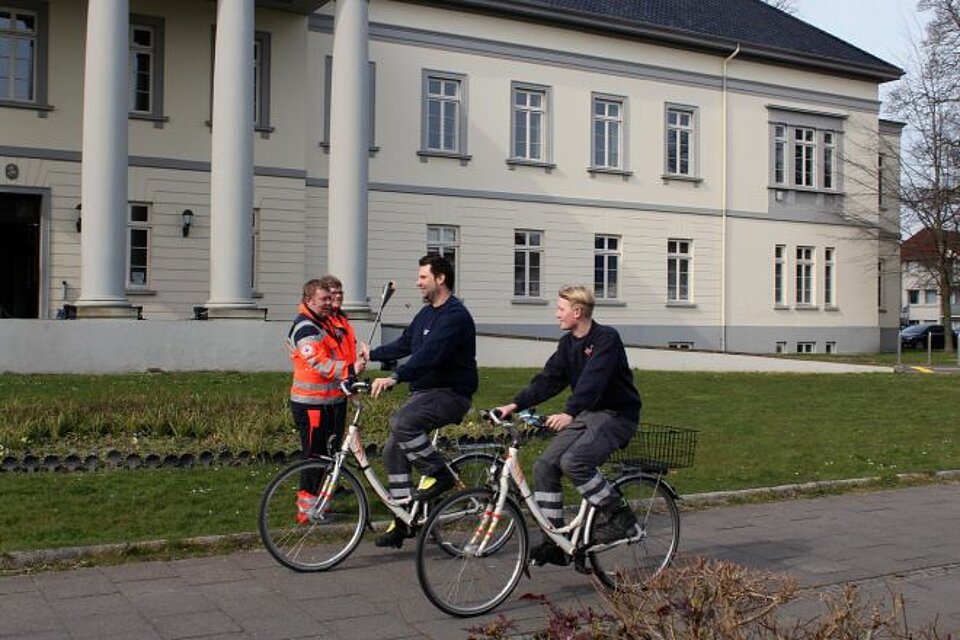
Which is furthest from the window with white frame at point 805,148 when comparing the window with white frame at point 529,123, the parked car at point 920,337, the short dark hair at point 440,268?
the short dark hair at point 440,268

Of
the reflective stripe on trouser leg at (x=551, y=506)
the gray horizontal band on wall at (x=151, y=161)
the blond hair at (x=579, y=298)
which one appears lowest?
the reflective stripe on trouser leg at (x=551, y=506)

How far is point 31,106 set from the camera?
23.9 m

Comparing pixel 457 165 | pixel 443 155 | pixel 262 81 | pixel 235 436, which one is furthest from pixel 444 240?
pixel 235 436

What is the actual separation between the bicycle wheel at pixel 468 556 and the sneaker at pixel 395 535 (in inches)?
44.9

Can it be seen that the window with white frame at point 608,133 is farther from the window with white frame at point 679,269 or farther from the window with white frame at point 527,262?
the window with white frame at point 679,269

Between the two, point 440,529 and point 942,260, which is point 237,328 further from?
point 942,260

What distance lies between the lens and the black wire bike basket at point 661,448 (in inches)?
277

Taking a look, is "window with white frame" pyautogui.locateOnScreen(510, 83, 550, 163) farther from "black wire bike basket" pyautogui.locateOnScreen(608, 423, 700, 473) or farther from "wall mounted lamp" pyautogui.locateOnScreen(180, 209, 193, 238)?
"black wire bike basket" pyautogui.locateOnScreen(608, 423, 700, 473)

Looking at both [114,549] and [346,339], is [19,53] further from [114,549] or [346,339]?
[114,549]

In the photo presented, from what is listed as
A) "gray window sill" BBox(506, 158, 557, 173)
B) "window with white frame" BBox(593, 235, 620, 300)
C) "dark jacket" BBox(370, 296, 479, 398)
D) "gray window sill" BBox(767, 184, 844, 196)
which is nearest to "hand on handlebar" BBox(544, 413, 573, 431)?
"dark jacket" BBox(370, 296, 479, 398)

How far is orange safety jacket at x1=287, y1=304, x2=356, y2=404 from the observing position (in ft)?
26.4

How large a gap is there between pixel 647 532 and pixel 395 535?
1667 millimetres

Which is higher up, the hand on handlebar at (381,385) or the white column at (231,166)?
the white column at (231,166)

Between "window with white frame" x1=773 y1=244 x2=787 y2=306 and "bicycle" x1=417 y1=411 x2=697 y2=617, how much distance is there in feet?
102
